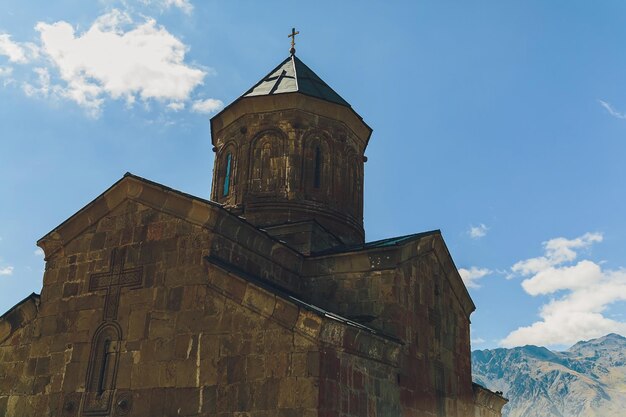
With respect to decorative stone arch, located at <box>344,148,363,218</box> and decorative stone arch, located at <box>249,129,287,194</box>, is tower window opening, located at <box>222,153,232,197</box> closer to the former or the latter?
decorative stone arch, located at <box>249,129,287,194</box>

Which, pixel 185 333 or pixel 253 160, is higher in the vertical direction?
pixel 253 160

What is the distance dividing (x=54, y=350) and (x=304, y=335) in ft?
12.0

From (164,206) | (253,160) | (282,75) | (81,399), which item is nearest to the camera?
(81,399)

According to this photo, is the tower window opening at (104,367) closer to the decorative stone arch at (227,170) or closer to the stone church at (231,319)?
the stone church at (231,319)

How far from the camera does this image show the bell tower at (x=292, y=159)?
1059 cm

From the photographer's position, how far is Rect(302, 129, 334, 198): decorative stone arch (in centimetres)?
1079

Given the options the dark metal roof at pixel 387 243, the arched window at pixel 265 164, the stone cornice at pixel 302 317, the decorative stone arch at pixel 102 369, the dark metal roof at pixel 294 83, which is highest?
the dark metal roof at pixel 294 83

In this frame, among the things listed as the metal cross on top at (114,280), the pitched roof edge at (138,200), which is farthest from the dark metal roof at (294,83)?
the metal cross on top at (114,280)

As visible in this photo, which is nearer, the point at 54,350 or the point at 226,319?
the point at 226,319

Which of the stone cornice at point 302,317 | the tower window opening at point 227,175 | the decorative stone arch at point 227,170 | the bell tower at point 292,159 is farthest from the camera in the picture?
the tower window opening at point 227,175

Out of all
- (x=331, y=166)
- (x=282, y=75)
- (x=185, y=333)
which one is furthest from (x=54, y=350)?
(x=282, y=75)

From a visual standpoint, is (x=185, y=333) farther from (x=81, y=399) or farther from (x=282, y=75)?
(x=282, y=75)

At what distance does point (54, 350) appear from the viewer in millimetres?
7715

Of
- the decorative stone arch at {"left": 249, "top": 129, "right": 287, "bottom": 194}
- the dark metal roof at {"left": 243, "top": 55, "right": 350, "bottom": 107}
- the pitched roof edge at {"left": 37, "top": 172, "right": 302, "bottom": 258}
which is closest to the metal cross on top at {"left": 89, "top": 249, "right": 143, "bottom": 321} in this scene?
the pitched roof edge at {"left": 37, "top": 172, "right": 302, "bottom": 258}
